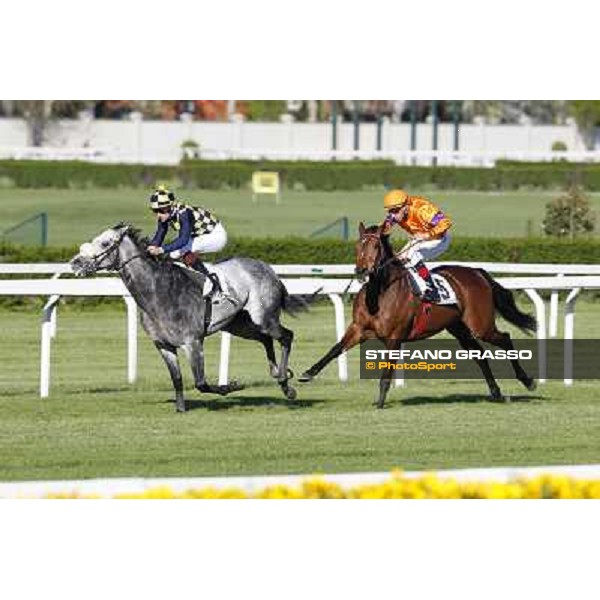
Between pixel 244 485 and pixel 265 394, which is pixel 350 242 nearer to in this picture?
pixel 265 394

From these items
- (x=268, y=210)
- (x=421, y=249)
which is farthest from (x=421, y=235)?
(x=268, y=210)

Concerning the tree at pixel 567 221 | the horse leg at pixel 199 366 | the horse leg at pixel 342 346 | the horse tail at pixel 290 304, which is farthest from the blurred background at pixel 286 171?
the horse leg at pixel 199 366

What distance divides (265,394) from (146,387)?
88 centimetres

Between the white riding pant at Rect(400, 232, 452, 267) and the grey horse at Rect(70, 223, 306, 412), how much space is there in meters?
0.85

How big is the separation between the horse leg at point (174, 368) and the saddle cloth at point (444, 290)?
1629 millimetres

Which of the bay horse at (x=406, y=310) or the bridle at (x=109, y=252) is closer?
the bridle at (x=109, y=252)

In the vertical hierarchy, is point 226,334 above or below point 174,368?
above

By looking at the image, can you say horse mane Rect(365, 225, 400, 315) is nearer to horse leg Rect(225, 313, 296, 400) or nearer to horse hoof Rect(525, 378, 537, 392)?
horse leg Rect(225, 313, 296, 400)

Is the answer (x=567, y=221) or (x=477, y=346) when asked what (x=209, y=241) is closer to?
(x=477, y=346)

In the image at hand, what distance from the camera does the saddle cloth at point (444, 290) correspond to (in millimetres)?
11336

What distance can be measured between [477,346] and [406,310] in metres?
0.76

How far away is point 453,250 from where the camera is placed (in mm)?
19516

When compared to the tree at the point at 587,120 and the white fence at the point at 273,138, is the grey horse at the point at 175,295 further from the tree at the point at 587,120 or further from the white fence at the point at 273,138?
the tree at the point at 587,120

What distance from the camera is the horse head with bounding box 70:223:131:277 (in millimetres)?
10766
